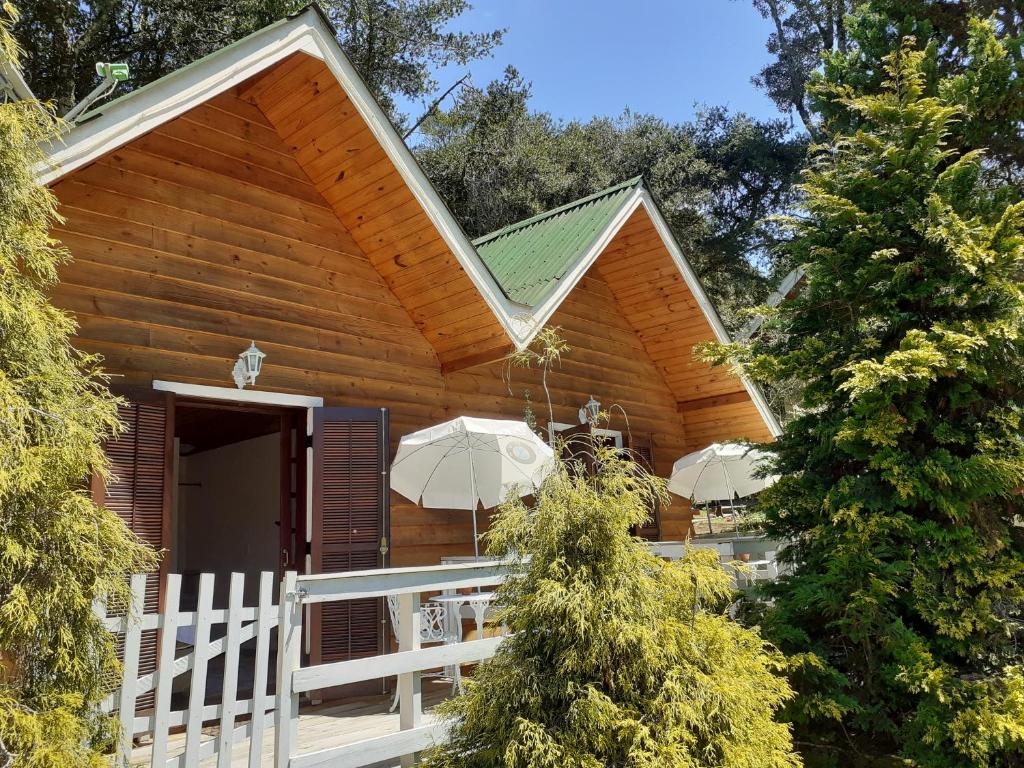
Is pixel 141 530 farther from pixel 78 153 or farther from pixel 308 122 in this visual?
pixel 308 122

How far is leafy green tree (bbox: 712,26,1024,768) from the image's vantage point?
391cm

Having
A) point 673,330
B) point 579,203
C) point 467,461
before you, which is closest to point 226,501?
point 467,461

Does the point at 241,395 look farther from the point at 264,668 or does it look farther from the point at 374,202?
the point at 264,668

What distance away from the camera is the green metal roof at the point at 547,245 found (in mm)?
7273

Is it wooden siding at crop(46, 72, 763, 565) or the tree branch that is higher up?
the tree branch

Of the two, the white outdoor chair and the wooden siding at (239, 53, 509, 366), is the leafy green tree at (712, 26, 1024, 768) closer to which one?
the white outdoor chair

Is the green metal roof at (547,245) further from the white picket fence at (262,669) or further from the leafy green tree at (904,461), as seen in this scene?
the white picket fence at (262,669)

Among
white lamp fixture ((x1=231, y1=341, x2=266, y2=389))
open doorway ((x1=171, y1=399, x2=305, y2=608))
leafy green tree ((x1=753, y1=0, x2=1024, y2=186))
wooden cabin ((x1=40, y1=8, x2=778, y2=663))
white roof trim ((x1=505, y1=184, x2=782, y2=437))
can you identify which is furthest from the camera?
open doorway ((x1=171, y1=399, x2=305, y2=608))

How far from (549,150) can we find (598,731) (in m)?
20.4

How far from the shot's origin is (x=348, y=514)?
610cm

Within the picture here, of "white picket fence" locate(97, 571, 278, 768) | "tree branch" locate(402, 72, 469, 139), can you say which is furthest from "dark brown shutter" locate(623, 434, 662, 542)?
"tree branch" locate(402, 72, 469, 139)

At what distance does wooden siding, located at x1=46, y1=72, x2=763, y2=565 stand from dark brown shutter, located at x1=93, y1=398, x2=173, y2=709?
32 centimetres

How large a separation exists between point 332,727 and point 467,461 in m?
2.29

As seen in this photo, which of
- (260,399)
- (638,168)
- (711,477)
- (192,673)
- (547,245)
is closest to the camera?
(192,673)
